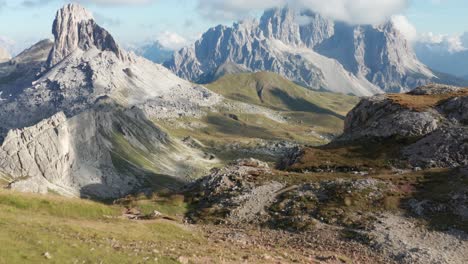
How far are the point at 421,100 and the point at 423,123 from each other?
1856cm

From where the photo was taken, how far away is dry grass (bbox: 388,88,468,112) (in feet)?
354

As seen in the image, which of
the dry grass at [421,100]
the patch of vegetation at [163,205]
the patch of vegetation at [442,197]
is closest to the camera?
the patch of vegetation at [442,197]

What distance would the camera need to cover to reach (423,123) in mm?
99125

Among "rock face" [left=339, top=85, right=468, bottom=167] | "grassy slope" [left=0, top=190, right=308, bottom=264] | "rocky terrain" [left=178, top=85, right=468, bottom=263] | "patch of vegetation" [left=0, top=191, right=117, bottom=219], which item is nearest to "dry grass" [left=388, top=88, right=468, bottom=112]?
"rock face" [left=339, top=85, right=468, bottom=167]

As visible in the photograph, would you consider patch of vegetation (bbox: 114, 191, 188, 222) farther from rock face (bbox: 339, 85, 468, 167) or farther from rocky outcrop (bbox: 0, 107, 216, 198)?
rocky outcrop (bbox: 0, 107, 216, 198)

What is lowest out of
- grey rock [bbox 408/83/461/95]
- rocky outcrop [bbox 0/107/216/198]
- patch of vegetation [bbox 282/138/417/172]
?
rocky outcrop [bbox 0/107/216/198]

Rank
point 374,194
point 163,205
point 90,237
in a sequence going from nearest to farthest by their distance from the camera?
point 90,237 → point 374,194 → point 163,205

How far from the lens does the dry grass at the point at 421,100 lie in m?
108

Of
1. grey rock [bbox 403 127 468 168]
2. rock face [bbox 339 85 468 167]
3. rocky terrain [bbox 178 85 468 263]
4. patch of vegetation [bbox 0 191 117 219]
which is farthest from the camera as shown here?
rock face [bbox 339 85 468 167]

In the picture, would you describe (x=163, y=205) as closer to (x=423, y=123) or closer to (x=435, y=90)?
(x=423, y=123)

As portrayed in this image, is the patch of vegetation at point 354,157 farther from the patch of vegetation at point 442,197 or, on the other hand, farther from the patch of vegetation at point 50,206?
the patch of vegetation at point 50,206

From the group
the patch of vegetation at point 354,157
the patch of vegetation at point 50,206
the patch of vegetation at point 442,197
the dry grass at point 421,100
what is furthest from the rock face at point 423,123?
the patch of vegetation at point 50,206

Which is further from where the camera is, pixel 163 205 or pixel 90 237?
pixel 163 205

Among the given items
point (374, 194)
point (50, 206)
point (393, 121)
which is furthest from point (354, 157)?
point (50, 206)
